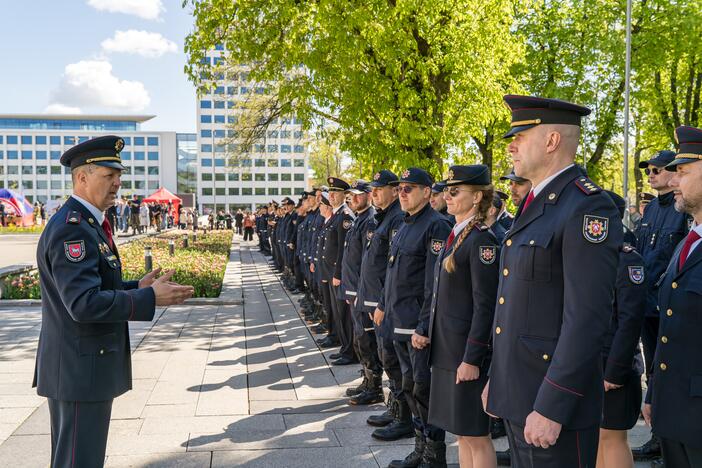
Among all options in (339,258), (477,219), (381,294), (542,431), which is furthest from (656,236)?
(339,258)

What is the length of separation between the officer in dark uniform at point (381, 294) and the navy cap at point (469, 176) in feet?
5.05

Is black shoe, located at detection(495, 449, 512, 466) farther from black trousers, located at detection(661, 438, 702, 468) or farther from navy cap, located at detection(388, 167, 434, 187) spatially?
navy cap, located at detection(388, 167, 434, 187)

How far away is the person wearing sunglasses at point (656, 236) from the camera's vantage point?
4934 millimetres

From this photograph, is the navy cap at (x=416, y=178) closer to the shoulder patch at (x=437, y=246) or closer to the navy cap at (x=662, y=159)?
the shoulder patch at (x=437, y=246)

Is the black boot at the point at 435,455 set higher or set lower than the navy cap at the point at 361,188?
lower

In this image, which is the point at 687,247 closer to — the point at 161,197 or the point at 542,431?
the point at 542,431

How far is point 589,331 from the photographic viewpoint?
2564 millimetres

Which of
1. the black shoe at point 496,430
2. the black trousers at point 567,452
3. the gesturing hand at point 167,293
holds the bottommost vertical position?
the black shoe at point 496,430

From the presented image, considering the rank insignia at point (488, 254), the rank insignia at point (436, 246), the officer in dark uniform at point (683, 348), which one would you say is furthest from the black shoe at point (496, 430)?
the officer in dark uniform at point (683, 348)

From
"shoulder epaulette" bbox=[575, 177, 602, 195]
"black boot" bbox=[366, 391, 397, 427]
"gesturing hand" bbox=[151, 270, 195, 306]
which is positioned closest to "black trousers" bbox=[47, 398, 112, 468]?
"gesturing hand" bbox=[151, 270, 195, 306]

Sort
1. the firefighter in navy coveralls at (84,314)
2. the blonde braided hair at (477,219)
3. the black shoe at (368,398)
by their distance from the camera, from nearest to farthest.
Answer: the firefighter in navy coveralls at (84,314) < the blonde braided hair at (477,219) < the black shoe at (368,398)

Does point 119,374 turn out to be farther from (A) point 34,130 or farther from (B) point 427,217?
(A) point 34,130

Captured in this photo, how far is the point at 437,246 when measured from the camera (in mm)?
4770

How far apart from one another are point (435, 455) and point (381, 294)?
158 cm
